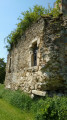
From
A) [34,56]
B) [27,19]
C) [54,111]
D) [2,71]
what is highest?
[27,19]

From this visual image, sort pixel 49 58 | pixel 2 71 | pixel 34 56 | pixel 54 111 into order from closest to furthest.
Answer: pixel 54 111, pixel 49 58, pixel 34 56, pixel 2 71

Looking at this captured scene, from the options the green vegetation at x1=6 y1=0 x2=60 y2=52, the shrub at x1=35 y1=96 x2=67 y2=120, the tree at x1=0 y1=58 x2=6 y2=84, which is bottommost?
→ the shrub at x1=35 y1=96 x2=67 y2=120

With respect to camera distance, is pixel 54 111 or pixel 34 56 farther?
pixel 34 56

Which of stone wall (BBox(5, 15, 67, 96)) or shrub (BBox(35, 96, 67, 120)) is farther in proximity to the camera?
stone wall (BBox(5, 15, 67, 96))

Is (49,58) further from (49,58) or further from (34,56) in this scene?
(34,56)

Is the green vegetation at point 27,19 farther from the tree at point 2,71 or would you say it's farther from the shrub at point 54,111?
the tree at point 2,71

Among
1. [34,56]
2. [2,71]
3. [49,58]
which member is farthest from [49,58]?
[2,71]

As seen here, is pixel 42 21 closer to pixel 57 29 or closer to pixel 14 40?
pixel 57 29

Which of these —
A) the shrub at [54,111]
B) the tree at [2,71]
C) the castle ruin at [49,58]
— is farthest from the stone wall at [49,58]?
the tree at [2,71]

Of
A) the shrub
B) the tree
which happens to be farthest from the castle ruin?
the tree

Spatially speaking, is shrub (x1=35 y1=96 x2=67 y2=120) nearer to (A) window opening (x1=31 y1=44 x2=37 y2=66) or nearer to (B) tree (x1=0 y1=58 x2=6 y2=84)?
(A) window opening (x1=31 y1=44 x2=37 y2=66)

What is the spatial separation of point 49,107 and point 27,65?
3149 mm

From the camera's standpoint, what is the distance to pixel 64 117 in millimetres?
3682

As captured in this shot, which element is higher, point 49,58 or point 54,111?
point 49,58
